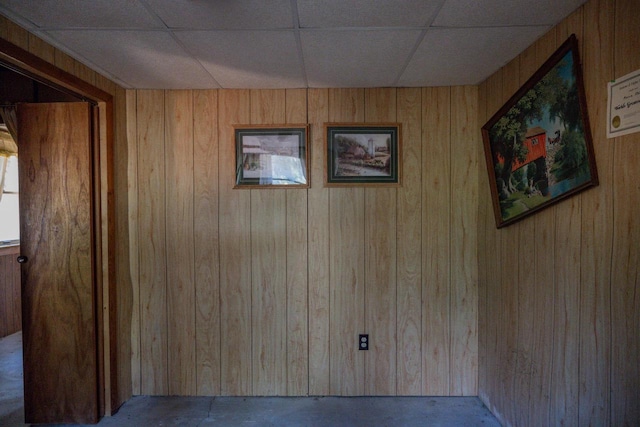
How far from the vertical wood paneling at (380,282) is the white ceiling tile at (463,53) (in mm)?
372

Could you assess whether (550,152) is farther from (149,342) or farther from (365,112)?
(149,342)

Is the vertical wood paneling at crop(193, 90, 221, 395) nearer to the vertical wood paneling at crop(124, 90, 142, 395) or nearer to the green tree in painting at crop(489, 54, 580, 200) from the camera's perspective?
the vertical wood paneling at crop(124, 90, 142, 395)

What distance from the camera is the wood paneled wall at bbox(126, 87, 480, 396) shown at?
6.90ft

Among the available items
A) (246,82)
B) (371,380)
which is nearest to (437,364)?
(371,380)

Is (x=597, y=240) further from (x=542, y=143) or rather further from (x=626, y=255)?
(x=542, y=143)

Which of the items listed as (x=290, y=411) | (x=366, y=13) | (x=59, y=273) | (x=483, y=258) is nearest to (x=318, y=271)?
(x=290, y=411)

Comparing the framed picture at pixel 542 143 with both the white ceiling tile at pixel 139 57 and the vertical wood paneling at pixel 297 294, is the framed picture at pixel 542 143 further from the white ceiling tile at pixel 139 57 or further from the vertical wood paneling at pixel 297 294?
the white ceiling tile at pixel 139 57

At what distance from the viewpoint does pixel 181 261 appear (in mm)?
2123

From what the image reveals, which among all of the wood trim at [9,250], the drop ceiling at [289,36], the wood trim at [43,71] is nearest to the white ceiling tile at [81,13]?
the drop ceiling at [289,36]

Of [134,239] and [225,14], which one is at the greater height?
[225,14]

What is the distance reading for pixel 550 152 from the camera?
1.41 metres

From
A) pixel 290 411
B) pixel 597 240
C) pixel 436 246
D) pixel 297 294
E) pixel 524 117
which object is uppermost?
pixel 524 117

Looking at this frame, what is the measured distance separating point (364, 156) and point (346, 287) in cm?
96

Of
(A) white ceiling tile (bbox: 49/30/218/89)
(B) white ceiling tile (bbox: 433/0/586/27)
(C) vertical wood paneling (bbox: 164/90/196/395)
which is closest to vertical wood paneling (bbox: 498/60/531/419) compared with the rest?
(B) white ceiling tile (bbox: 433/0/586/27)
